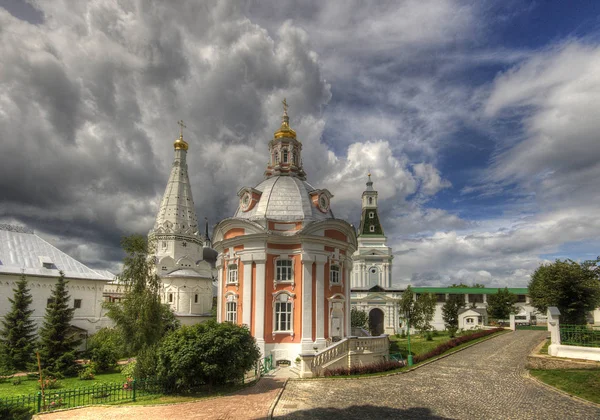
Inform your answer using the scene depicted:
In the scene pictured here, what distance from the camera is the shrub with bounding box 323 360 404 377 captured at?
820 inches

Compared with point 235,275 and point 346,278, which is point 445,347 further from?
point 235,275

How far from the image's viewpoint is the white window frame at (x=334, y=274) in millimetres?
28359

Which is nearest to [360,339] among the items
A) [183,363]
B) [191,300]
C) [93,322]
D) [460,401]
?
[460,401]

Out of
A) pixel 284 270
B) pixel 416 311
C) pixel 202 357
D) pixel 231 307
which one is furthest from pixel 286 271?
pixel 416 311

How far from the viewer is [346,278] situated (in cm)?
2995

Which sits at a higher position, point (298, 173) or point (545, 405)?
point (298, 173)

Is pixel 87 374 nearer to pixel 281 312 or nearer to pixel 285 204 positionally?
pixel 281 312

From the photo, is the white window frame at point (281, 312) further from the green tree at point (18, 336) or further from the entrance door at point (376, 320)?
the entrance door at point (376, 320)

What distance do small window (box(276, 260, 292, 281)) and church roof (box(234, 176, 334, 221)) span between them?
3.09m

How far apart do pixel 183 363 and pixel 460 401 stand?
11490 mm

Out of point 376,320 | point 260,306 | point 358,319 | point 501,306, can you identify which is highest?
point 260,306

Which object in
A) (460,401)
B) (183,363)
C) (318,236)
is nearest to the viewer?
(460,401)

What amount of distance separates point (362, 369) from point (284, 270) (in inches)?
341

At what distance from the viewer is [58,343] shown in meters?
29.2
